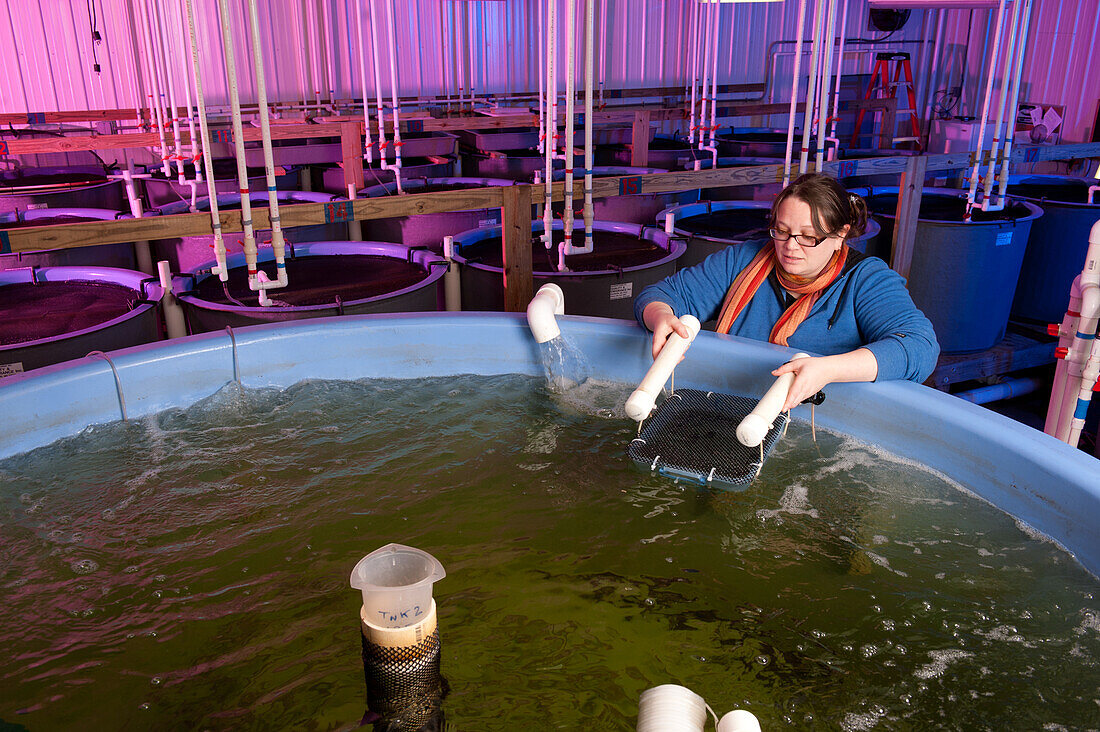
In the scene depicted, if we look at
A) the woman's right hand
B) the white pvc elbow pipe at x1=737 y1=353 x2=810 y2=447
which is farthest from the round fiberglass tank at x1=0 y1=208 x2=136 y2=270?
the white pvc elbow pipe at x1=737 y1=353 x2=810 y2=447

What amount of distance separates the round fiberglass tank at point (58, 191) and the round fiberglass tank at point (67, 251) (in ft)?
0.49

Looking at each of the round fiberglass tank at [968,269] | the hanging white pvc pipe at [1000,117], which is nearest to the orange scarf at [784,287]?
the hanging white pvc pipe at [1000,117]

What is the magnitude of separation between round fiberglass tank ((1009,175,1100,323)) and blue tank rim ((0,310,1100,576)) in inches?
124

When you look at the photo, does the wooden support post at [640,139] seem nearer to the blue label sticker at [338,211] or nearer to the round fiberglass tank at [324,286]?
the round fiberglass tank at [324,286]

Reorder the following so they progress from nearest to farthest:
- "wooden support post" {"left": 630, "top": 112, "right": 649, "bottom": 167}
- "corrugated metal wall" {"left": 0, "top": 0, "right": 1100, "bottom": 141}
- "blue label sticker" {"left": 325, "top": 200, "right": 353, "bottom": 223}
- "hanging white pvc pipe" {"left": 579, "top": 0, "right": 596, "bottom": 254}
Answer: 1. "hanging white pvc pipe" {"left": 579, "top": 0, "right": 596, "bottom": 254}
2. "blue label sticker" {"left": 325, "top": 200, "right": 353, "bottom": 223}
3. "wooden support post" {"left": 630, "top": 112, "right": 649, "bottom": 167}
4. "corrugated metal wall" {"left": 0, "top": 0, "right": 1100, "bottom": 141}

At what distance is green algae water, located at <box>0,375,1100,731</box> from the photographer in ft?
4.46

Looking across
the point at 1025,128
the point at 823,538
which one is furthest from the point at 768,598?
the point at 1025,128

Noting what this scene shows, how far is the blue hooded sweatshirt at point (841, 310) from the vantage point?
2.04 meters

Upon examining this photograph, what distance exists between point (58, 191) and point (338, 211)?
3082mm

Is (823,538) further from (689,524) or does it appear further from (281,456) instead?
(281,456)

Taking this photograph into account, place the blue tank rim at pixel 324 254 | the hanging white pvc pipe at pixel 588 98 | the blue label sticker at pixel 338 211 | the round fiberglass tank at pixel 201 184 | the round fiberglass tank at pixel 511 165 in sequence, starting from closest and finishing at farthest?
the hanging white pvc pipe at pixel 588 98
the blue label sticker at pixel 338 211
the blue tank rim at pixel 324 254
the round fiberglass tank at pixel 201 184
the round fiberglass tank at pixel 511 165

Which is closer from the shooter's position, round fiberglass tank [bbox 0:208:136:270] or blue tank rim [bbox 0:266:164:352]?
blue tank rim [bbox 0:266:164:352]

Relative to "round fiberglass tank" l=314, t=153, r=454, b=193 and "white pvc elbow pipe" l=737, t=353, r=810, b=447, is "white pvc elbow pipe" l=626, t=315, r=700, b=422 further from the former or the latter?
"round fiberglass tank" l=314, t=153, r=454, b=193

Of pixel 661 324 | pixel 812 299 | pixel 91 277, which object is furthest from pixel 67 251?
pixel 812 299
